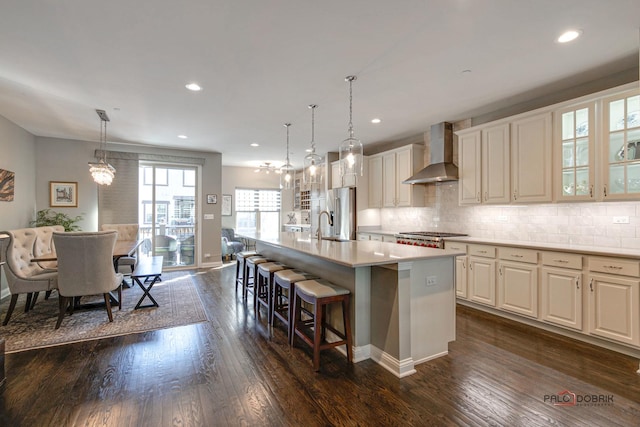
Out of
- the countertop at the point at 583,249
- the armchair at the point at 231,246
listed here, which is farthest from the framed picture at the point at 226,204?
the countertop at the point at 583,249

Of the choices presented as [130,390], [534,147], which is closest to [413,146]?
[534,147]

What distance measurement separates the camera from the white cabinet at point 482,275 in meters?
3.59

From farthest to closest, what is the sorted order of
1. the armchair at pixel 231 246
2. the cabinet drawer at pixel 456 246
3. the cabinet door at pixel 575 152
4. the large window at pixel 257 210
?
the large window at pixel 257 210, the armchair at pixel 231 246, the cabinet drawer at pixel 456 246, the cabinet door at pixel 575 152

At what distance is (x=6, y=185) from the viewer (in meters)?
4.27

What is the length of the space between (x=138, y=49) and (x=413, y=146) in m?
4.15

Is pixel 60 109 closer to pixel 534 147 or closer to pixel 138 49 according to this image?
pixel 138 49

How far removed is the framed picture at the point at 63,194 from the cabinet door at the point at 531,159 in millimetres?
7291

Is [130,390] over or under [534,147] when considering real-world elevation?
under

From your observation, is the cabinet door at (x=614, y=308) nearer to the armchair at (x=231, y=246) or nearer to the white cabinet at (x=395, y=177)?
the white cabinet at (x=395, y=177)

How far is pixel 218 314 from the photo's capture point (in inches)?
145

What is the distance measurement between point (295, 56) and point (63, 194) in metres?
5.45

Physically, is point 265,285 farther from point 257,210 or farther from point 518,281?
Answer: point 257,210

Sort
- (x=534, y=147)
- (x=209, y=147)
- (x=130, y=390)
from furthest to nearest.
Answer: (x=209, y=147)
(x=534, y=147)
(x=130, y=390)

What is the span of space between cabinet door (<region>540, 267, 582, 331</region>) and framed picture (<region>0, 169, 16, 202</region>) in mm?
7011
